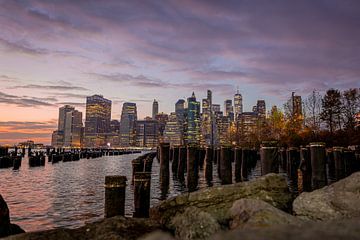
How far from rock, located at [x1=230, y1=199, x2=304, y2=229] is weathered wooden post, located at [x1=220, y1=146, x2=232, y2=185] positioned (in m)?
14.2

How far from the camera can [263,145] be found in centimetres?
1176

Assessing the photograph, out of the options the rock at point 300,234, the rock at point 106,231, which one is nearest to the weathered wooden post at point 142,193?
the rock at point 106,231

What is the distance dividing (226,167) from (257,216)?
51.1 ft

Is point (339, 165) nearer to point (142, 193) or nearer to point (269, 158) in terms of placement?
point (269, 158)

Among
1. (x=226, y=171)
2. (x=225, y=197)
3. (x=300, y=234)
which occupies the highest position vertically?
(x=300, y=234)

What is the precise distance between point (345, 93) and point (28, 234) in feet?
249

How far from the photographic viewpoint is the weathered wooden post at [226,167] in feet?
66.2

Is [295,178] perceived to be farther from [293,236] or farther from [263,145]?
[293,236]

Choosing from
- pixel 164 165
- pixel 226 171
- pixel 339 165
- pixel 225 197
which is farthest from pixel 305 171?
pixel 225 197

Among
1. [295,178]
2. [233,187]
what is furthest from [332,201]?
[295,178]

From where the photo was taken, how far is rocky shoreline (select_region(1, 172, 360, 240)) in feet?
18.4

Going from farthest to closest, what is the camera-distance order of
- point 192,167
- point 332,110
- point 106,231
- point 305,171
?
point 332,110 → point 192,167 → point 305,171 → point 106,231

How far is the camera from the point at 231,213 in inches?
247

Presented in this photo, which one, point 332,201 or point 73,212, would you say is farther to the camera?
point 73,212
